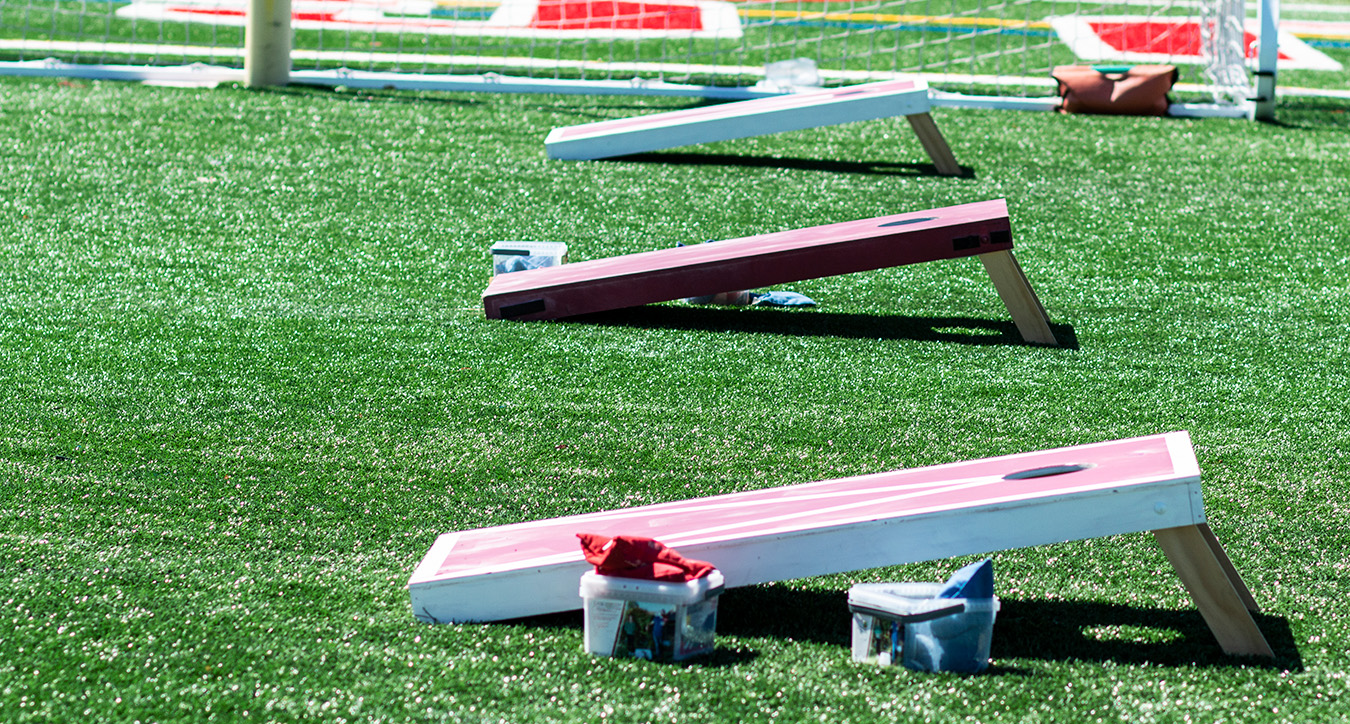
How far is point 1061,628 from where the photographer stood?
377 centimetres

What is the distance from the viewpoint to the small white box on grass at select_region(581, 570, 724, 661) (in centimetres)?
345

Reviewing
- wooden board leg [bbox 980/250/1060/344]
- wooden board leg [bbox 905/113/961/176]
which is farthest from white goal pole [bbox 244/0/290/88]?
wooden board leg [bbox 980/250/1060/344]

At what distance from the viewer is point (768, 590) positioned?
13.1 feet

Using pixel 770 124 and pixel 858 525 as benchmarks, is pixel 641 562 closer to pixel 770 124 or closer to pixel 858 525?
pixel 858 525

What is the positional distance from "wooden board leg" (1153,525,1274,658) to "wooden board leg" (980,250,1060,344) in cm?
275

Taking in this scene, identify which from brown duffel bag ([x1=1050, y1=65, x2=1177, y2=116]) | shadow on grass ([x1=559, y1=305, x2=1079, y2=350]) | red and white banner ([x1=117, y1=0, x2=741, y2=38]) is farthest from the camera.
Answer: red and white banner ([x1=117, y1=0, x2=741, y2=38])

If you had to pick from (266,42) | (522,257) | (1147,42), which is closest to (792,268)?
(522,257)

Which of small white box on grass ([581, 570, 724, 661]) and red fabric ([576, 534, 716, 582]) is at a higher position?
red fabric ([576, 534, 716, 582])

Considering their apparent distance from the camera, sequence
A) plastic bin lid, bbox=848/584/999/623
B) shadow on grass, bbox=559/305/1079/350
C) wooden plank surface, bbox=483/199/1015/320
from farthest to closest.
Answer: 1. shadow on grass, bbox=559/305/1079/350
2. wooden plank surface, bbox=483/199/1015/320
3. plastic bin lid, bbox=848/584/999/623

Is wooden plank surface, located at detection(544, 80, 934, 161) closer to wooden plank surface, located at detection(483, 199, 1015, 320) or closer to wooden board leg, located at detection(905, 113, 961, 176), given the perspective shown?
wooden board leg, located at detection(905, 113, 961, 176)

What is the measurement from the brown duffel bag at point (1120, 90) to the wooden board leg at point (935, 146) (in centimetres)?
262

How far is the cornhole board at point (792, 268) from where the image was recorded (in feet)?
20.2

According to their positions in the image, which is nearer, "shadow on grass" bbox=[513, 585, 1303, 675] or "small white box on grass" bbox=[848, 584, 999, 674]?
"small white box on grass" bbox=[848, 584, 999, 674]

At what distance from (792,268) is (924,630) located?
3.00 m
